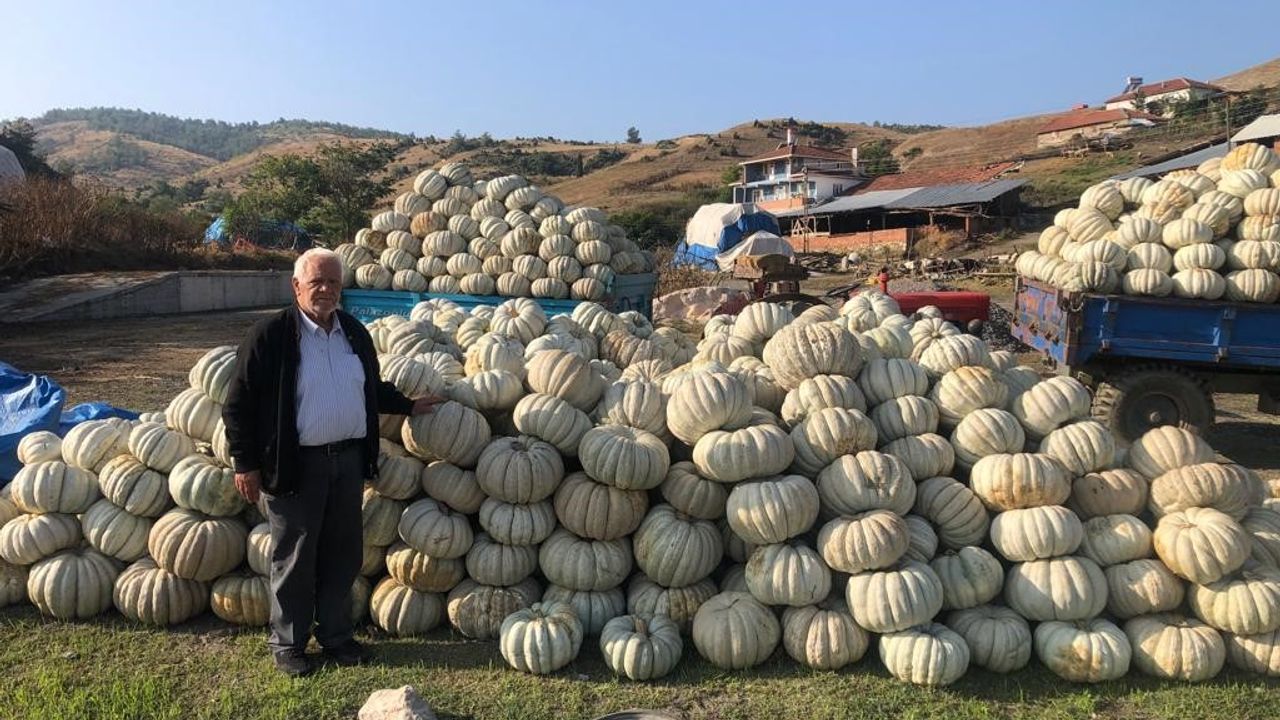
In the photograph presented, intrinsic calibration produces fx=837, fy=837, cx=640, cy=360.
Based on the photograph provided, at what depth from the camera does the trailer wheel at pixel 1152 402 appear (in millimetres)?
8742

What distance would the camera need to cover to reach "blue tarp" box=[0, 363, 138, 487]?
237 inches

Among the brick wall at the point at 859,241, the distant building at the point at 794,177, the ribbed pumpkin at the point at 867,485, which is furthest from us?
the distant building at the point at 794,177

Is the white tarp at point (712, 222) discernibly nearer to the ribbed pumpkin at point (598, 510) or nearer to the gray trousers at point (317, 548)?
the ribbed pumpkin at point (598, 510)

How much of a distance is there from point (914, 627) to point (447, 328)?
14.9 feet

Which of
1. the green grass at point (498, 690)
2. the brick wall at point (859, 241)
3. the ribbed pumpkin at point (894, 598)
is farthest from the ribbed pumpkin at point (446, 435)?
the brick wall at point (859, 241)

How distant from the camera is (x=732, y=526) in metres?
4.61

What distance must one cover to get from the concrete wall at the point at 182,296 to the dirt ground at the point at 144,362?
0.58 metres

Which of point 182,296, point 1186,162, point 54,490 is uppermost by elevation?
point 1186,162

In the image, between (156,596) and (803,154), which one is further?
(803,154)

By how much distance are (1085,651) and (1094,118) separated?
262ft

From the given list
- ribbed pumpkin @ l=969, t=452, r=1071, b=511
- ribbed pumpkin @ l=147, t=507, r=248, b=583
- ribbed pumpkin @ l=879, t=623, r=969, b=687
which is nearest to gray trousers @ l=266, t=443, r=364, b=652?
ribbed pumpkin @ l=147, t=507, r=248, b=583

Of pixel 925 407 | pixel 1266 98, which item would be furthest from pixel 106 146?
pixel 925 407

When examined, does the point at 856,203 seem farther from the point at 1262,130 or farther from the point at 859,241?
the point at 1262,130

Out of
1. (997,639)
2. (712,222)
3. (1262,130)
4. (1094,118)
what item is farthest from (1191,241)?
(1094,118)
